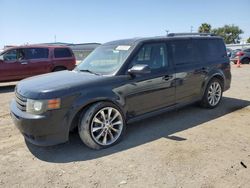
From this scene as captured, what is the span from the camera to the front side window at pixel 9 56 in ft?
35.3

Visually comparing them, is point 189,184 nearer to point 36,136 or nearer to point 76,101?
point 76,101

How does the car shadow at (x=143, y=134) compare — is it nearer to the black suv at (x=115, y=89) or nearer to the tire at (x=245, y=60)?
the black suv at (x=115, y=89)

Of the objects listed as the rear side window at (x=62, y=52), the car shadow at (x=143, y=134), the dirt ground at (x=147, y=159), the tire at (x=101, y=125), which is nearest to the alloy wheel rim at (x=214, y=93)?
the car shadow at (x=143, y=134)

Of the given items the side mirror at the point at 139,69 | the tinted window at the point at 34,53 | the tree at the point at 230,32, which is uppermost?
the tree at the point at 230,32

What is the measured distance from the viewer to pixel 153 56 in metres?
5.14

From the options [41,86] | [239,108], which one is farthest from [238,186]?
[239,108]

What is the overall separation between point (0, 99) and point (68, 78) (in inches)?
201

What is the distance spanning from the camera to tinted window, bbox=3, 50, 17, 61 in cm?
1082

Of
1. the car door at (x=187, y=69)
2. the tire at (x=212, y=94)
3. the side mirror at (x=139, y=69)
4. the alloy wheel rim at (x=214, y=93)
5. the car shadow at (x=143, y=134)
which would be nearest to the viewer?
the car shadow at (x=143, y=134)

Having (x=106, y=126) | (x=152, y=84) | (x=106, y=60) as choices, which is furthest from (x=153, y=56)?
(x=106, y=126)

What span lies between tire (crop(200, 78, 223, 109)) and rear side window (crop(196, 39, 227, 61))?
57cm

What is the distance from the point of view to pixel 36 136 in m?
3.94

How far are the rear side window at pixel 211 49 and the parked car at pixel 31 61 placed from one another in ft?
24.0

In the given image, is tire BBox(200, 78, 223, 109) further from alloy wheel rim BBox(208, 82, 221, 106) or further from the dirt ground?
the dirt ground
